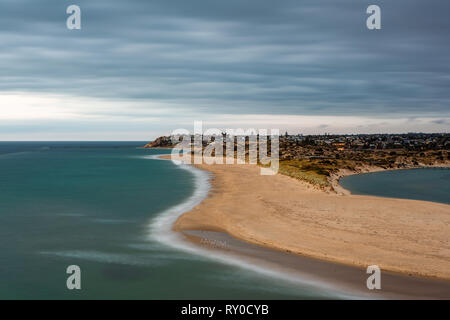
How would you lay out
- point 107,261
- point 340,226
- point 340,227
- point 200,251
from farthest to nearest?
point 340,226
point 340,227
point 200,251
point 107,261

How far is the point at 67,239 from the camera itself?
31.1 metres

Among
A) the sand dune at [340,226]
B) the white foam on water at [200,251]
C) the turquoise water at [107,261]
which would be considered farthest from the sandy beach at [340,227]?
the turquoise water at [107,261]

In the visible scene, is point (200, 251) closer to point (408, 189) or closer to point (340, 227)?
point (340, 227)

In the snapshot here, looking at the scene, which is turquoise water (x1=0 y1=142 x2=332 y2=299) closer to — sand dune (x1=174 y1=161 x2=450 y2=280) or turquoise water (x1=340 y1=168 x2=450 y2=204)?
sand dune (x1=174 y1=161 x2=450 y2=280)

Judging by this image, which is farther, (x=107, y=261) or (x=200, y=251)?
(x=200, y=251)

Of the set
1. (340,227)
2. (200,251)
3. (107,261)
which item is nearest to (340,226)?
(340,227)

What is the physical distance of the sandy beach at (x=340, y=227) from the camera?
23.6 meters

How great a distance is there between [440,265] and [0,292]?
77.8ft

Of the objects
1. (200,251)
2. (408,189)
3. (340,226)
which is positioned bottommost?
(408,189)

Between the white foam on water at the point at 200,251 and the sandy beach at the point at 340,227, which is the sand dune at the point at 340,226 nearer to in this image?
the sandy beach at the point at 340,227

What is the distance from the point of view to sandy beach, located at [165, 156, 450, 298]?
2363 cm

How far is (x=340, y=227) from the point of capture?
30.5 metres
